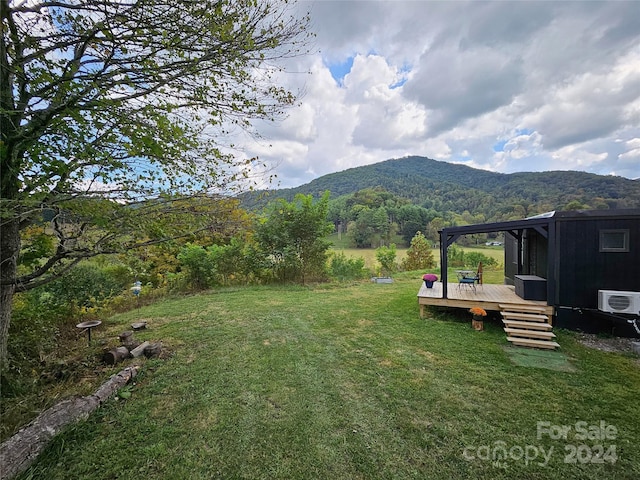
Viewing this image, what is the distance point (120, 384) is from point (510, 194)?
39077mm

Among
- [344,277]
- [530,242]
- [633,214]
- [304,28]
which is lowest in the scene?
[344,277]

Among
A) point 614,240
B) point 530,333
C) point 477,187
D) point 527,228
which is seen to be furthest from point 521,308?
point 477,187

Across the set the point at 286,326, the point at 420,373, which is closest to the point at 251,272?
the point at 286,326

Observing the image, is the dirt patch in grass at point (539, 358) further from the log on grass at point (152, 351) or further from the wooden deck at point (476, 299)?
the log on grass at point (152, 351)

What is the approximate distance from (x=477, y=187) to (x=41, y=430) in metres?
47.4

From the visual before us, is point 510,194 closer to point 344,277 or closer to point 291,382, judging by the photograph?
point 344,277

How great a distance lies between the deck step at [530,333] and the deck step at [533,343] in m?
0.08

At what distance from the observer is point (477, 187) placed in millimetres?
39625

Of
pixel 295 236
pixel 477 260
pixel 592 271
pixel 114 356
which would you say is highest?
pixel 295 236

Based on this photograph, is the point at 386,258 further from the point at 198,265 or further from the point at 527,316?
the point at 198,265

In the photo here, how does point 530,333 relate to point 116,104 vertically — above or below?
below

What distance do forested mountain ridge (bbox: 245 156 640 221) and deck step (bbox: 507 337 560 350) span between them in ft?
27.6

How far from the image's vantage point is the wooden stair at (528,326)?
394 centimetres

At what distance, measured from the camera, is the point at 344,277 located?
10.5m
